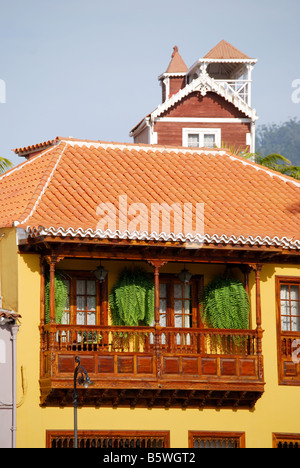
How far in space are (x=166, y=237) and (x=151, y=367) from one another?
2712 mm

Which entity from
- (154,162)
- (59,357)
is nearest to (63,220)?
(59,357)

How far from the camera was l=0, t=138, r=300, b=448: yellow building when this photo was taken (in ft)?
82.8

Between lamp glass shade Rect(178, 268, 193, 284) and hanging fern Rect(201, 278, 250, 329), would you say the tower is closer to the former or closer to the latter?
lamp glass shade Rect(178, 268, 193, 284)

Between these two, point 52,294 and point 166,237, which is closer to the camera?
point 52,294

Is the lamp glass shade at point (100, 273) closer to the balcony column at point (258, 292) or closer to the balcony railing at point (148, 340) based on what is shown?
the balcony railing at point (148, 340)

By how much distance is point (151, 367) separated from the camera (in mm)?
25500

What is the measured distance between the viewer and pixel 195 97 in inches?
1660

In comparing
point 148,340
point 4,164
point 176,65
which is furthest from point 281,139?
point 148,340

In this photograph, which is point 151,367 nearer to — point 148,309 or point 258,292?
point 148,309

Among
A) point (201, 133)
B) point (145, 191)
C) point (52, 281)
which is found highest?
point (201, 133)

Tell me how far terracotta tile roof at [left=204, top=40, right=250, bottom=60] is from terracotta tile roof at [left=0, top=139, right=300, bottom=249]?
1483 centimetres

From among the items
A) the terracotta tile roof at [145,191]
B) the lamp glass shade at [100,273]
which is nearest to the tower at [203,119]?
the terracotta tile roof at [145,191]

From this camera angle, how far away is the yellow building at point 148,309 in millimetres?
25250
